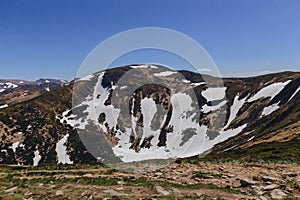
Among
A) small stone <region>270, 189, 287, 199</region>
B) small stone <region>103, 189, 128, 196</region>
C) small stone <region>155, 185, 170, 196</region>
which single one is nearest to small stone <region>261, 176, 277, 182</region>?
small stone <region>270, 189, 287, 199</region>

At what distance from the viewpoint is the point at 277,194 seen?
24.8 meters

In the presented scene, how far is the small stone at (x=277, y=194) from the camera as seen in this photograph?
24.1 m

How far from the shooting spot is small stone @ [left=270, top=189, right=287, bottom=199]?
24094 millimetres

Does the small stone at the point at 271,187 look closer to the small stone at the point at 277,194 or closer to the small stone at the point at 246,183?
the small stone at the point at 277,194

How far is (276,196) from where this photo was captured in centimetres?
2431

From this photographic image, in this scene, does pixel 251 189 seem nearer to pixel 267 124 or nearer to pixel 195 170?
pixel 195 170

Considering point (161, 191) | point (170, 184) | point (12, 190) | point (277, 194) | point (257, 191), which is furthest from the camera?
point (12, 190)

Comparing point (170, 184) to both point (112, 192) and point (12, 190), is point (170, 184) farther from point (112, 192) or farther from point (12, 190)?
point (12, 190)

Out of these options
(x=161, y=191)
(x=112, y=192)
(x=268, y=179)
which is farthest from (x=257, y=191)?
(x=112, y=192)

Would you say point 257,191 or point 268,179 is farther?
point 268,179

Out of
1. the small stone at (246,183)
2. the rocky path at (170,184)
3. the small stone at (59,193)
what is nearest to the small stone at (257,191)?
the rocky path at (170,184)

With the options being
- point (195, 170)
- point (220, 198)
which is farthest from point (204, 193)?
point (195, 170)

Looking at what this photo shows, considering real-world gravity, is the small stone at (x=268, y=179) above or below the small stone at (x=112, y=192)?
below

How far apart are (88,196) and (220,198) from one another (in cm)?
1050
